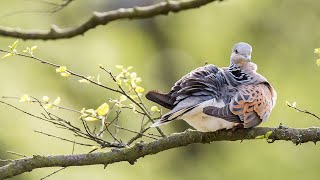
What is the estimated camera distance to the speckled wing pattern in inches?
178

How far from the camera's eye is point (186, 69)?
14.1 metres

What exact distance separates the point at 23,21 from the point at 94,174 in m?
2.61

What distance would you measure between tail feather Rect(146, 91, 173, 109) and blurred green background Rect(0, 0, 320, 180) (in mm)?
6670

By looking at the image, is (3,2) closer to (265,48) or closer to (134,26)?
(134,26)

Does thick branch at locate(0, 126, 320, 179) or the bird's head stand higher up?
the bird's head

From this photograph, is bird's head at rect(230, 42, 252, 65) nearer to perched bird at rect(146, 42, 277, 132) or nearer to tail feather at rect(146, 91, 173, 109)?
perched bird at rect(146, 42, 277, 132)

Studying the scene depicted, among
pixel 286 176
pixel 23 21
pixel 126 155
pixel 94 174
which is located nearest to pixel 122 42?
pixel 23 21

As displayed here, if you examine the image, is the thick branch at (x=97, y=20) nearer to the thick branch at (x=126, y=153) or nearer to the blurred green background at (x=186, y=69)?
the thick branch at (x=126, y=153)

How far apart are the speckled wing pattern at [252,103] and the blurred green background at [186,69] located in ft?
20.0

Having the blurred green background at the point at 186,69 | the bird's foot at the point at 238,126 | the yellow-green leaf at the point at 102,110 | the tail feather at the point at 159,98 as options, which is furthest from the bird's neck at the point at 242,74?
the blurred green background at the point at 186,69

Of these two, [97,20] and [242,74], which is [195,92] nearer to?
A: [242,74]

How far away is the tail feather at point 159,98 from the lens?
435 cm

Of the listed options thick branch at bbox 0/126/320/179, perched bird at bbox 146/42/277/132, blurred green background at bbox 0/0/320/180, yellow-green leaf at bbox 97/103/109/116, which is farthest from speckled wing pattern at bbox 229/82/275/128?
blurred green background at bbox 0/0/320/180

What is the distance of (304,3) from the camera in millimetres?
12953
